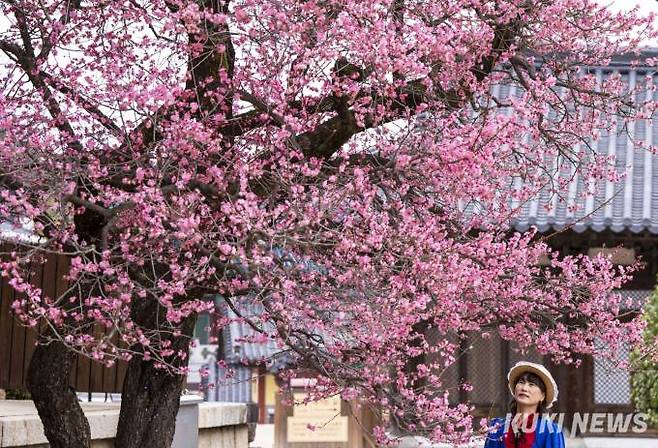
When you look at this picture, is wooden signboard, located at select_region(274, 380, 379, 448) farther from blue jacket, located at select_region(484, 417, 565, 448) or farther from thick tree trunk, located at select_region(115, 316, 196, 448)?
blue jacket, located at select_region(484, 417, 565, 448)

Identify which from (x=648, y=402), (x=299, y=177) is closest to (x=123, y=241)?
(x=299, y=177)

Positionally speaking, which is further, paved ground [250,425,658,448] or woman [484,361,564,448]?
paved ground [250,425,658,448]

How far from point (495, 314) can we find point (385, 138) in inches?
67.3

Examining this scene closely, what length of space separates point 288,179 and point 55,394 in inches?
92.0

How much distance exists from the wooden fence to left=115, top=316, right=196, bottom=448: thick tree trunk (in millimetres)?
3266

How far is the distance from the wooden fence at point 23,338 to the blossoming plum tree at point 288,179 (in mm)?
3260

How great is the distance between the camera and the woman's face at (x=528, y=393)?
22.9 ft

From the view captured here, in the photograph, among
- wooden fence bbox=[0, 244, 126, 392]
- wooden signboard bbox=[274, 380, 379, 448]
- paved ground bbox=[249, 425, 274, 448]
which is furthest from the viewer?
paved ground bbox=[249, 425, 274, 448]

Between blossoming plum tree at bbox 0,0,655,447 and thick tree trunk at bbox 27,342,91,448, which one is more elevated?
blossoming plum tree at bbox 0,0,655,447

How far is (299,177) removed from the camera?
691cm

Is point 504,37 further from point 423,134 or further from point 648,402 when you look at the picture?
point 648,402

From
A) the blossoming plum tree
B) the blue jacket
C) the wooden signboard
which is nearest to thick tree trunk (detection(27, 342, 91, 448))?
the blossoming plum tree

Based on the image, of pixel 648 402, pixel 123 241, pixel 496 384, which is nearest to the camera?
pixel 123 241

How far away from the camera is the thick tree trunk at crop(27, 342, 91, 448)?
7457mm
